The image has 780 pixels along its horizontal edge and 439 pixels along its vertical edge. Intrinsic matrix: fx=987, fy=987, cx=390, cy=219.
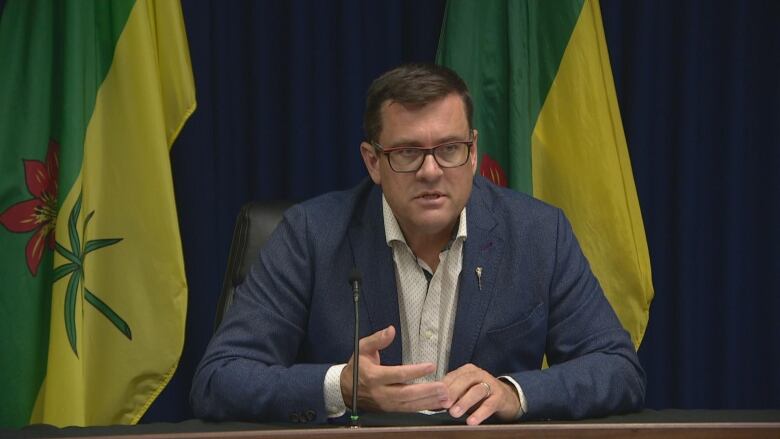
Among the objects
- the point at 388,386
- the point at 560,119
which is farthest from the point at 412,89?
the point at 560,119

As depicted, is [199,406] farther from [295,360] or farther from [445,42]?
[445,42]

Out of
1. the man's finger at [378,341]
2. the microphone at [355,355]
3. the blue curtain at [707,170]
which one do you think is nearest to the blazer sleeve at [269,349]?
the man's finger at [378,341]

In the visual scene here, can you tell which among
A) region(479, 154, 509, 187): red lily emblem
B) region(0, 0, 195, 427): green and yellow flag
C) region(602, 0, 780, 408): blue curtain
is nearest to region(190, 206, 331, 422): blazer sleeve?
region(0, 0, 195, 427): green and yellow flag

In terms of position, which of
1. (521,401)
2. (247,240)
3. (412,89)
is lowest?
(521,401)

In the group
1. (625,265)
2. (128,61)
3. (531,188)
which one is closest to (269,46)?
(128,61)

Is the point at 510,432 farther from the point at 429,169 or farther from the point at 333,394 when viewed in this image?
the point at 429,169

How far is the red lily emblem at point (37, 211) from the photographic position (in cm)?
297

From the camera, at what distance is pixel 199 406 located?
6.64ft

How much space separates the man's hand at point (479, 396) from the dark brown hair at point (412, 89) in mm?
632

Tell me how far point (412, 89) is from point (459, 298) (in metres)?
0.49

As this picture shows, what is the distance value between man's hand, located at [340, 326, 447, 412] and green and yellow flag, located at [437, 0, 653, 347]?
1305mm

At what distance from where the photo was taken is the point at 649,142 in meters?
3.53

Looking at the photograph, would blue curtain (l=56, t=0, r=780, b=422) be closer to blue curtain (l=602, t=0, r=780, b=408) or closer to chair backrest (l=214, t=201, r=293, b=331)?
blue curtain (l=602, t=0, r=780, b=408)

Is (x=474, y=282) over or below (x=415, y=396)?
over
